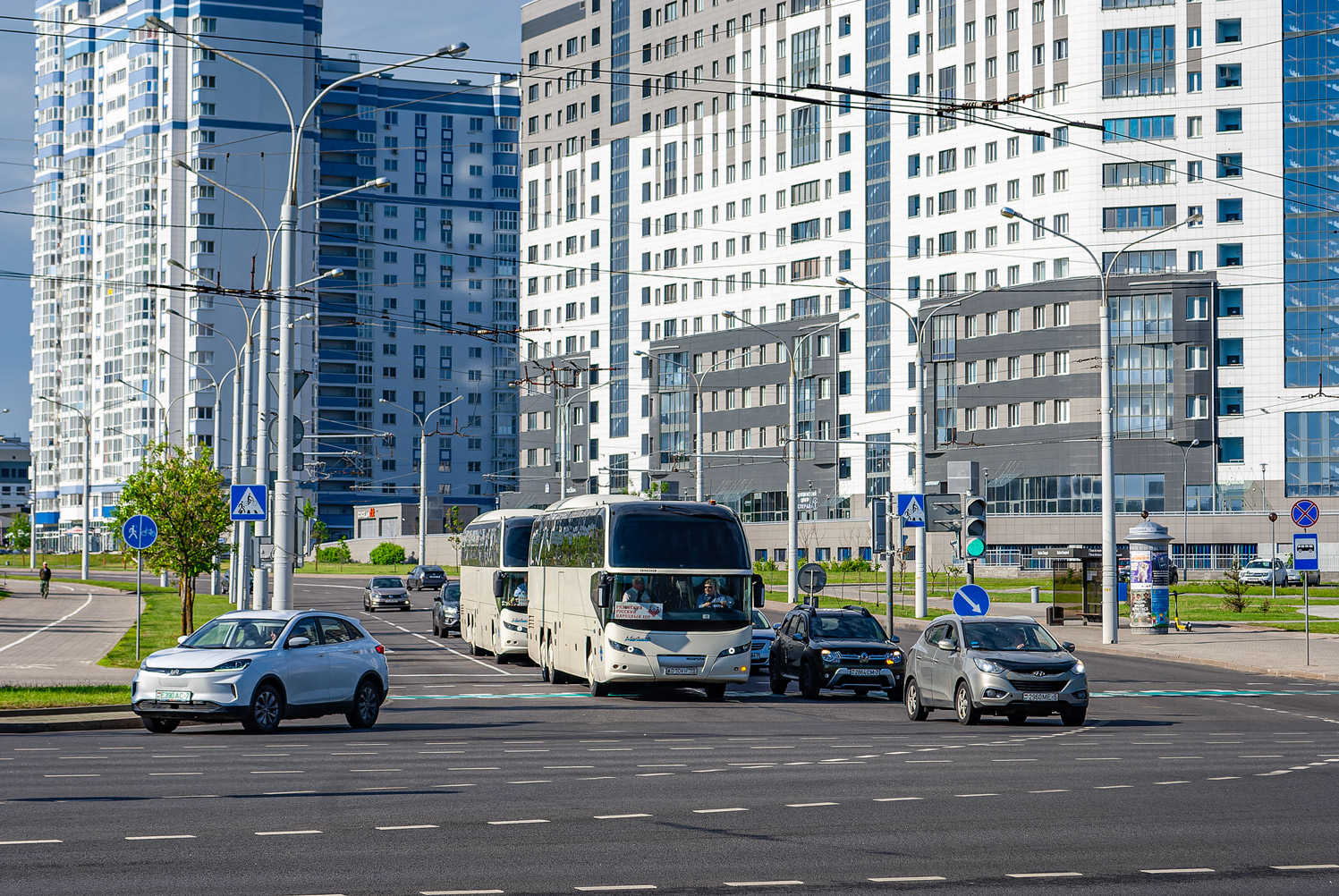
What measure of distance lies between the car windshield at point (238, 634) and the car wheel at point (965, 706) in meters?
9.23

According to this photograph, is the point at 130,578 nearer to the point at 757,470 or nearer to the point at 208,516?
the point at 757,470

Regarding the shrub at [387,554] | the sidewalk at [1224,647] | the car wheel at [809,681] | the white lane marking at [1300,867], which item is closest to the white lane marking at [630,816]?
the white lane marking at [1300,867]

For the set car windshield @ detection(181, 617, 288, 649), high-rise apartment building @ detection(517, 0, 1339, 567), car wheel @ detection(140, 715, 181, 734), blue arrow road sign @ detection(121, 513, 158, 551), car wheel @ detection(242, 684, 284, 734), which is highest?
high-rise apartment building @ detection(517, 0, 1339, 567)

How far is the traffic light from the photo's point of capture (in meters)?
30.3

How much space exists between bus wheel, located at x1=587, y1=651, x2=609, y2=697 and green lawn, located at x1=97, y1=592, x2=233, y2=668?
30.2 feet

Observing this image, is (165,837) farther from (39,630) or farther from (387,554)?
(387,554)

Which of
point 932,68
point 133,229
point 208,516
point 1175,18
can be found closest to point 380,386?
point 133,229

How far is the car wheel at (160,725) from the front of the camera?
70.3 ft

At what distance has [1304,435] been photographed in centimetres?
9488

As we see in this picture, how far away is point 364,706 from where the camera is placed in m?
22.1

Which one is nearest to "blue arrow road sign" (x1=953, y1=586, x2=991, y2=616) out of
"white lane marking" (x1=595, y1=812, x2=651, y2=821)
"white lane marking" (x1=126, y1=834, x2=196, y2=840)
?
"white lane marking" (x1=595, y1=812, x2=651, y2=821)

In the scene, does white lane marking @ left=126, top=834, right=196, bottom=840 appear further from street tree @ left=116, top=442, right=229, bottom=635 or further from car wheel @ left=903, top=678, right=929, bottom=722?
street tree @ left=116, top=442, right=229, bottom=635

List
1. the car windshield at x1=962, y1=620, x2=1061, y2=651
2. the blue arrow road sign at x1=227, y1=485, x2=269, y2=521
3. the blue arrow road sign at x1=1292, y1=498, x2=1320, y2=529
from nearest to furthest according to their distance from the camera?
the car windshield at x1=962, y1=620, x2=1061, y2=651, the blue arrow road sign at x1=227, y1=485, x2=269, y2=521, the blue arrow road sign at x1=1292, y1=498, x2=1320, y2=529

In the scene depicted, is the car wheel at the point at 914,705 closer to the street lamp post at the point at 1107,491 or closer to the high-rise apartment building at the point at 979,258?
the street lamp post at the point at 1107,491
